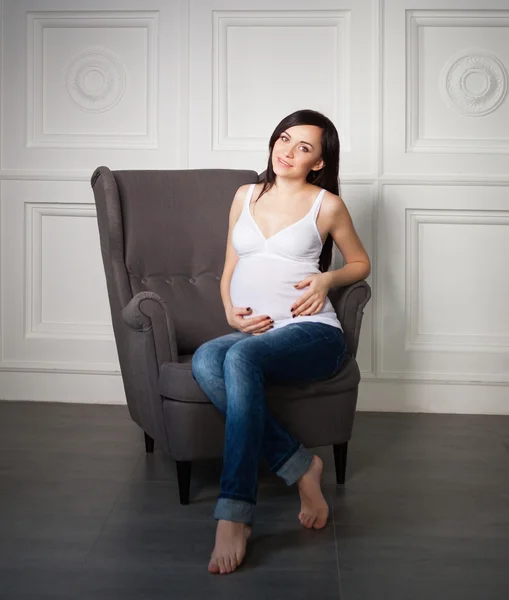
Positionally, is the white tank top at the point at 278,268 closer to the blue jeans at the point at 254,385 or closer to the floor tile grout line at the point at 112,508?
the blue jeans at the point at 254,385

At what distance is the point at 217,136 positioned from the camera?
3.34m

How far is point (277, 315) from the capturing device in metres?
2.17

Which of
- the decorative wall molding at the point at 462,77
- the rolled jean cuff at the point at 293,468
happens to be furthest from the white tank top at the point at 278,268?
the decorative wall molding at the point at 462,77

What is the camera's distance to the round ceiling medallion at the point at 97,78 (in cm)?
335

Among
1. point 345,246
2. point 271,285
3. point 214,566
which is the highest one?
point 345,246

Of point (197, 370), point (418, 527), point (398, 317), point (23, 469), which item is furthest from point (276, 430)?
point (398, 317)

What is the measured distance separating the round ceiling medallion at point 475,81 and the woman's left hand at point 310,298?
152cm

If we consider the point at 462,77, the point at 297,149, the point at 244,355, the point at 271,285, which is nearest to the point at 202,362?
the point at 244,355

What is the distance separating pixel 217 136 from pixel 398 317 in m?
1.12

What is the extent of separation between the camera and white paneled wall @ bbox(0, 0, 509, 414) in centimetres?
327

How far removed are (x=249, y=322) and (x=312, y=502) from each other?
1.70ft

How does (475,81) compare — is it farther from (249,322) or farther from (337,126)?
(249,322)

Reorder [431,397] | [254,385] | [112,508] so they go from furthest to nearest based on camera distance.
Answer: [431,397]
[112,508]
[254,385]

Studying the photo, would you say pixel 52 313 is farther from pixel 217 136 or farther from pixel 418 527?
pixel 418 527
